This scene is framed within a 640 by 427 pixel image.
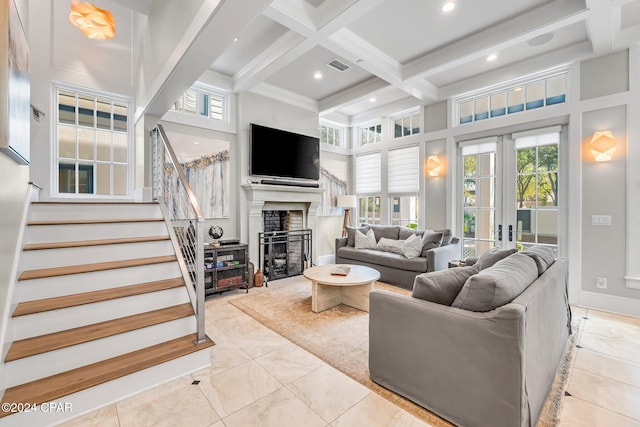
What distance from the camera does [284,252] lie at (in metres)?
5.18

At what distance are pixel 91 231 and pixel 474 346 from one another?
3.29 m

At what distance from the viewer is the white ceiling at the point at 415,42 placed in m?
2.90

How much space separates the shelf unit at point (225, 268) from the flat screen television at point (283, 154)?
1.43m

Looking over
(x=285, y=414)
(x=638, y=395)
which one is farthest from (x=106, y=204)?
(x=638, y=395)

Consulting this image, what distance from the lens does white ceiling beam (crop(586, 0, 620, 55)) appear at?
2629mm

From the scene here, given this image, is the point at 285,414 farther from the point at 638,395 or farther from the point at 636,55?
the point at 636,55

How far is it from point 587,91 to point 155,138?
550 cm

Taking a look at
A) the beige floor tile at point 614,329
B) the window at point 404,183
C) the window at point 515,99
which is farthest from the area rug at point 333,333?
the window at point 515,99

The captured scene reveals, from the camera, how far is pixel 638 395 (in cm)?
189

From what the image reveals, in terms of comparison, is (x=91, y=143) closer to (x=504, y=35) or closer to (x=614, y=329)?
(x=504, y=35)

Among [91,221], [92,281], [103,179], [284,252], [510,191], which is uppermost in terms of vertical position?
[103,179]

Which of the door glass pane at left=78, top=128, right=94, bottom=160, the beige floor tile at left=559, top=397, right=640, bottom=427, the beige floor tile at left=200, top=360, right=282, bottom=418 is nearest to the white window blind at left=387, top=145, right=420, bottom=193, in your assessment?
the beige floor tile at left=559, top=397, right=640, bottom=427

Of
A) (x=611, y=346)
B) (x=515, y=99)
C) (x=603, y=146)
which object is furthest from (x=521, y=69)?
(x=611, y=346)

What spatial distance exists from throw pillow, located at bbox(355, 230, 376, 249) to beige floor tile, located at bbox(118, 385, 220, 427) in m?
3.67
